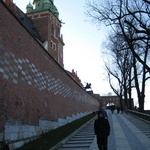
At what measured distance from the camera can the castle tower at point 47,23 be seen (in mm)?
57759

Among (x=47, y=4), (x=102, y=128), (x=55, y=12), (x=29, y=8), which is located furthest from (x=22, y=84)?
(x=55, y=12)

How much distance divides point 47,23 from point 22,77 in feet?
157

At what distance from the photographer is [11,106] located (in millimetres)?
10141

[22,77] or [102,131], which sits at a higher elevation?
[22,77]

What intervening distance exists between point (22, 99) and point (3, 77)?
1917 millimetres

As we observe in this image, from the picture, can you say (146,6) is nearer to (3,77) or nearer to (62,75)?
(62,75)

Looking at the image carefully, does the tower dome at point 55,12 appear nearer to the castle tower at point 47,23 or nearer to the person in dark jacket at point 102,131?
the castle tower at point 47,23

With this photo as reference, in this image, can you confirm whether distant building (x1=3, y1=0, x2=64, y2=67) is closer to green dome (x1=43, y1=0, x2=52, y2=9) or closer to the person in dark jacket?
green dome (x1=43, y1=0, x2=52, y2=9)

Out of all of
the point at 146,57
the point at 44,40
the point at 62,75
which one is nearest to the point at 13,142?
the point at 62,75

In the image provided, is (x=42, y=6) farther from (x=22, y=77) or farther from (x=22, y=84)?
(x=22, y=84)

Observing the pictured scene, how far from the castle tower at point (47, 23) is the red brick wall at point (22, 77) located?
40.7 metres

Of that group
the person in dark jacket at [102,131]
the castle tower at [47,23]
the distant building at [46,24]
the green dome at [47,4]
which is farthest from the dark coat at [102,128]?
the green dome at [47,4]

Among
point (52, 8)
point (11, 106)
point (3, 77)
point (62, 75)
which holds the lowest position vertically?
point (11, 106)

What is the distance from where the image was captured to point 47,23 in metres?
58.3
